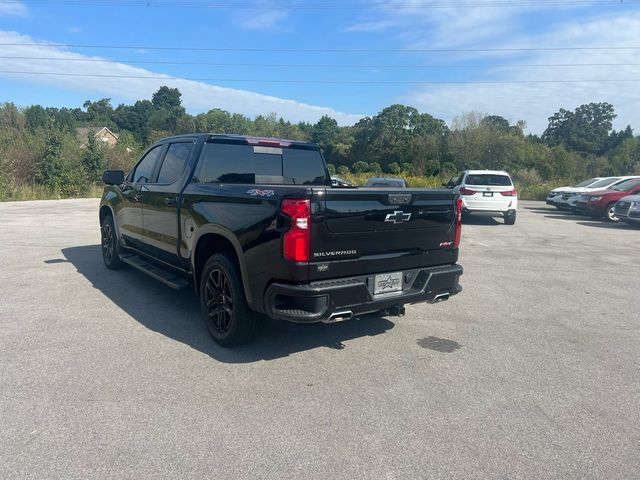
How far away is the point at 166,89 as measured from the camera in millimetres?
119125

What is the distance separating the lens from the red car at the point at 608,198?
17.7 metres

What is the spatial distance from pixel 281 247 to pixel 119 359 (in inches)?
73.6

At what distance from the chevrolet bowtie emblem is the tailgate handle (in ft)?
0.27

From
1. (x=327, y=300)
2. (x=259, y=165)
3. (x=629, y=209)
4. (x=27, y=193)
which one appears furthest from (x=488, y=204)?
(x=27, y=193)

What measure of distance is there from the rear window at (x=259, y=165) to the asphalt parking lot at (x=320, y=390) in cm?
169

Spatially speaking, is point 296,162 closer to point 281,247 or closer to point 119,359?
point 281,247

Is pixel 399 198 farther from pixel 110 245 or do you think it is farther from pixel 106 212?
pixel 106 212

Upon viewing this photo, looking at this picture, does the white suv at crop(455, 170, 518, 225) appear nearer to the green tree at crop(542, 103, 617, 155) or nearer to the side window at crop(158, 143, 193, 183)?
the side window at crop(158, 143, 193, 183)

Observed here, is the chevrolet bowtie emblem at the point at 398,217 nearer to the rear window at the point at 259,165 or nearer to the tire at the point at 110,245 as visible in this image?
the rear window at the point at 259,165

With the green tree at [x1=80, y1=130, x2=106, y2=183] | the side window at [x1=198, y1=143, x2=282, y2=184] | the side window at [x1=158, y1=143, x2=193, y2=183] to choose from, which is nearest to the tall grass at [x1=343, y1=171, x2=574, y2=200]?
the green tree at [x1=80, y1=130, x2=106, y2=183]

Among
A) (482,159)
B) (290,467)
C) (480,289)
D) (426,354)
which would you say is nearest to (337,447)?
(290,467)

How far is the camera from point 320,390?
12.7 feet

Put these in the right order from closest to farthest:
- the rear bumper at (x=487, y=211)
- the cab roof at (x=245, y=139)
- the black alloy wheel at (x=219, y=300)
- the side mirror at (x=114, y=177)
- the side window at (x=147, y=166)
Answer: the black alloy wheel at (x=219, y=300), the cab roof at (x=245, y=139), the side window at (x=147, y=166), the side mirror at (x=114, y=177), the rear bumper at (x=487, y=211)

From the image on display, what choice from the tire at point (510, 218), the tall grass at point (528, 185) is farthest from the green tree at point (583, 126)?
the tire at point (510, 218)
